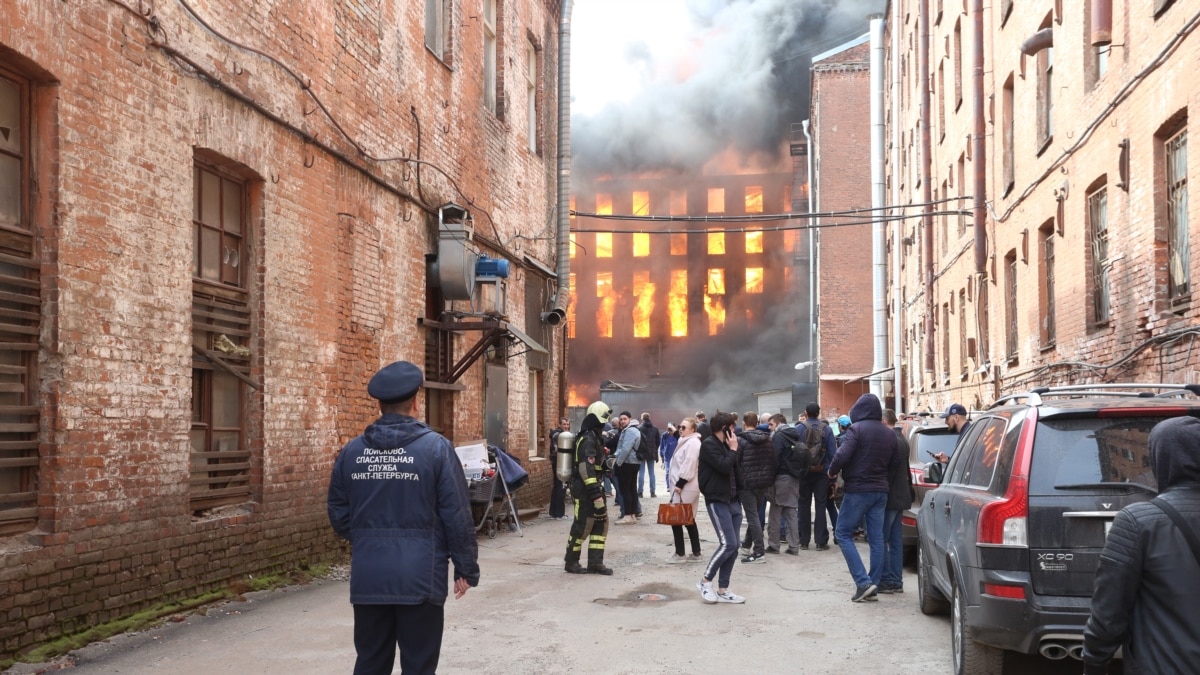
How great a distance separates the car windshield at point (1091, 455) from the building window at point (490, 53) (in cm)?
1369

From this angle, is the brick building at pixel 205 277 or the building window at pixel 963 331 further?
the building window at pixel 963 331

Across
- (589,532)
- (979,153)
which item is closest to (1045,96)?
(979,153)

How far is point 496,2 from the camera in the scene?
1898cm

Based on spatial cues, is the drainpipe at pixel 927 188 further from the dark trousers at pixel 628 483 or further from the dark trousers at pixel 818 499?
the dark trousers at pixel 818 499

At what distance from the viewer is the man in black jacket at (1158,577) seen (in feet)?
11.9

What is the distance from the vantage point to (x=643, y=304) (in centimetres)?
7194

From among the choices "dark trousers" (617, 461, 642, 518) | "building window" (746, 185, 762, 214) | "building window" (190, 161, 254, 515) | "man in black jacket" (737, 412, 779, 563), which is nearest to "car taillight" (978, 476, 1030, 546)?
"building window" (190, 161, 254, 515)

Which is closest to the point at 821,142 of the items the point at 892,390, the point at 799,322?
the point at 892,390

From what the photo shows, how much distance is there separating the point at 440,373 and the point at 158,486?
6825 mm

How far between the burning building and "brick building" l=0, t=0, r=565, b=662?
161 ft

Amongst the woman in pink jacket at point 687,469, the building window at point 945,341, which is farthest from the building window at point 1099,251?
the building window at point 945,341

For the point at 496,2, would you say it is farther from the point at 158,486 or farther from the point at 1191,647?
the point at 1191,647

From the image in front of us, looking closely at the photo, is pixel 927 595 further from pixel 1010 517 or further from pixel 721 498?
pixel 1010 517

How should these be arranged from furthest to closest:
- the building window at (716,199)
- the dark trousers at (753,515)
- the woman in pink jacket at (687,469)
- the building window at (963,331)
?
1. the building window at (716,199)
2. the building window at (963,331)
3. the dark trousers at (753,515)
4. the woman in pink jacket at (687,469)
